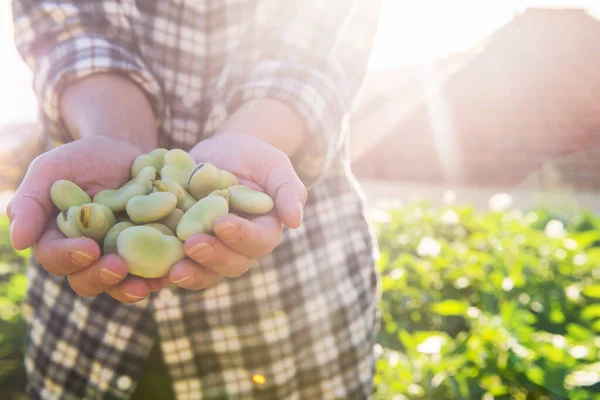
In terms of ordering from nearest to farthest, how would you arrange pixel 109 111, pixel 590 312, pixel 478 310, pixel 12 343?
pixel 109 111, pixel 590 312, pixel 478 310, pixel 12 343

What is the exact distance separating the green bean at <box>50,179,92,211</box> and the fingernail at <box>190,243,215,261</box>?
9.5 inches

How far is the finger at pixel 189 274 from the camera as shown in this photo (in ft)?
2.57

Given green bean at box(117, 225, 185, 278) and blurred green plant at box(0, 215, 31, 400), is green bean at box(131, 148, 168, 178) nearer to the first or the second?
green bean at box(117, 225, 185, 278)

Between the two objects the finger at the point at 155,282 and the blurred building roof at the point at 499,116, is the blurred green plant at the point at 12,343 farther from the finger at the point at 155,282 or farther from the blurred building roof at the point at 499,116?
the blurred building roof at the point at 499,116

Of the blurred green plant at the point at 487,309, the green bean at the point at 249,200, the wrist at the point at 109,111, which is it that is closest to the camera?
the green bean at the point at 249,200

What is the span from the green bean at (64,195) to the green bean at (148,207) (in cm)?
8

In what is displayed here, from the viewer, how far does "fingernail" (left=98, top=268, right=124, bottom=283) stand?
76cm

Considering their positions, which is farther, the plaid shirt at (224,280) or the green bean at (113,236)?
the plaid shirt at (224,280)

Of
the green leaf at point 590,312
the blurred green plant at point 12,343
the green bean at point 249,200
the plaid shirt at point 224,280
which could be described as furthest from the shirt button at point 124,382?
the green leaf at point 590,312

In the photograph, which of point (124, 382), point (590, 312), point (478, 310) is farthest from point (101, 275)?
point (590, 312)

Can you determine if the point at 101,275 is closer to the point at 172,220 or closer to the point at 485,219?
the point at 172,220

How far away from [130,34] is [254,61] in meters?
0.30

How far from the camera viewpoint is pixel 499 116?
23.0 feet

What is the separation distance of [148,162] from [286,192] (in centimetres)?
30
